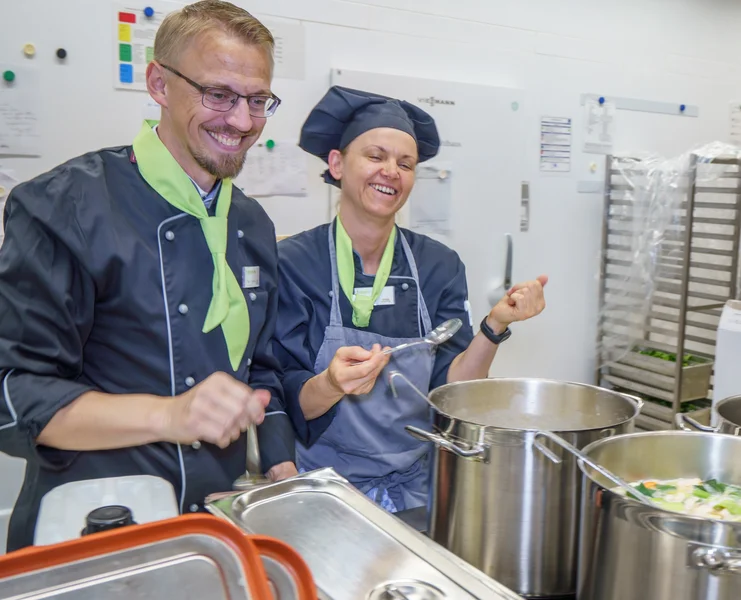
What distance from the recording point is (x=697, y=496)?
0.96m

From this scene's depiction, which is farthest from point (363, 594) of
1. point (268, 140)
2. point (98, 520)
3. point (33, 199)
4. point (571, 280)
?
point (571, 280)

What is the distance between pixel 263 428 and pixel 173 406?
438mm

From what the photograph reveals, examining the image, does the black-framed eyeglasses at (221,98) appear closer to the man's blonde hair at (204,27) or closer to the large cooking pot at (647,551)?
the man's blonde hair at (204,27)

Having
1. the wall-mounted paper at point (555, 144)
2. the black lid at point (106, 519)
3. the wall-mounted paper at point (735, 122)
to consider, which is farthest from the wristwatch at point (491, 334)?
the wall-mounted paper at point (735, 122)

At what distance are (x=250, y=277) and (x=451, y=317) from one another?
0.65 meters

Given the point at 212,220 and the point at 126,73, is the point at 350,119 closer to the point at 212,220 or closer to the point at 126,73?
the point at 212,220

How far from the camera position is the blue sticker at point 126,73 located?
8.21ft

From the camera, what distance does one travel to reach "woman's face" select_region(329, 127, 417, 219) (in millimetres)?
1789

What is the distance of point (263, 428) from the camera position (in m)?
1.48

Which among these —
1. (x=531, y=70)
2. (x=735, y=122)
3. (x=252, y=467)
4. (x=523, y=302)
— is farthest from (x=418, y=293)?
(x=735, y=122)

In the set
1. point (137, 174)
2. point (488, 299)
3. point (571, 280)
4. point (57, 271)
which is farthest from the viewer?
point (571, 280)

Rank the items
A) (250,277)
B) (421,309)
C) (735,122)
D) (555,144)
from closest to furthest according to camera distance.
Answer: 1. (250,277)
2. (421,309)
3. (555,144)
4. (735,122)

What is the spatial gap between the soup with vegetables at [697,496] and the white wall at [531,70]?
7.01ft

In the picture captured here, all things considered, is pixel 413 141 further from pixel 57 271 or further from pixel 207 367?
pixel 57 271
